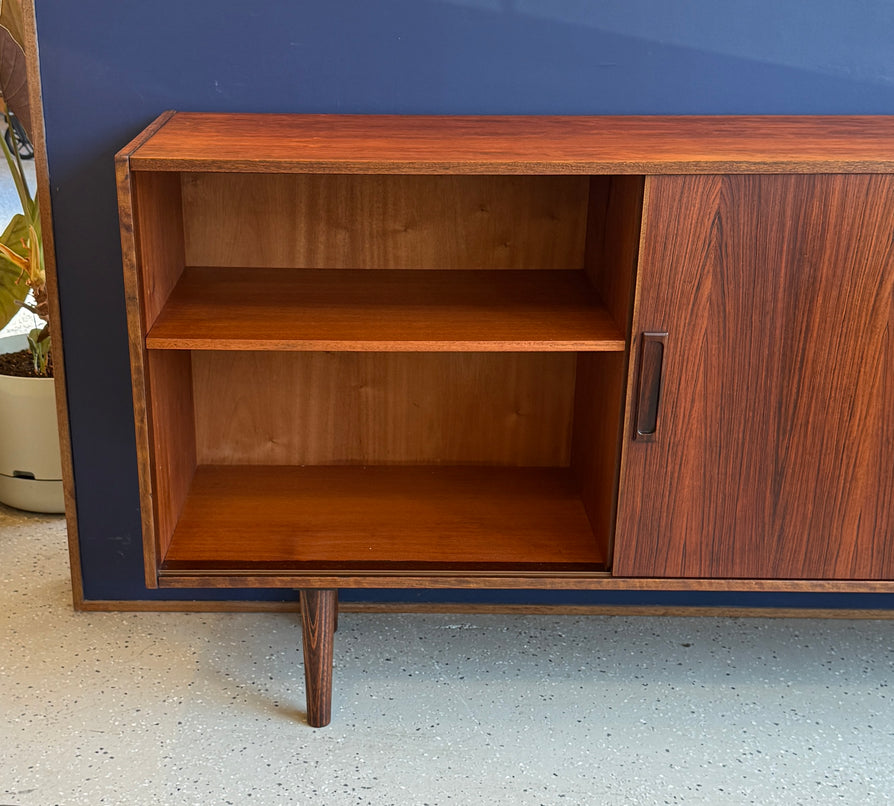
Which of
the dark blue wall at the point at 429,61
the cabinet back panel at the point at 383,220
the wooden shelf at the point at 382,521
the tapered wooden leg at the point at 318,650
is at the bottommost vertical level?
the tapered wooden leg at the point at 318,650

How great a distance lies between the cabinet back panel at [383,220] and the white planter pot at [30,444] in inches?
27.3

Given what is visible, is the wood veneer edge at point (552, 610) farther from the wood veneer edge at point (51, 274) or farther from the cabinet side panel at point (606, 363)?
the cabinet side panel at point (606, 363)

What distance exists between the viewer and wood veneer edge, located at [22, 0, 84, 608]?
5.87 ft

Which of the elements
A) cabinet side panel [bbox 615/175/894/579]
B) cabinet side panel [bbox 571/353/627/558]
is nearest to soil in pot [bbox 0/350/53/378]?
cabinet side panel [bbox 571/353/627/558]

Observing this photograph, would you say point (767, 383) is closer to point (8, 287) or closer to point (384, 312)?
point (384, 312)

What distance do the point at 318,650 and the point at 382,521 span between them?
0.77ft

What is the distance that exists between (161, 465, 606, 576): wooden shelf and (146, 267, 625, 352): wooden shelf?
1.15ft

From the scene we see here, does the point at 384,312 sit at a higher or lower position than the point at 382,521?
higher

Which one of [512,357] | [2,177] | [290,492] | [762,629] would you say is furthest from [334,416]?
[2,177]

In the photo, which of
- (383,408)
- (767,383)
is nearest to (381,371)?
(383,408)

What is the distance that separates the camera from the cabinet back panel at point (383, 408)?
6.61 feet

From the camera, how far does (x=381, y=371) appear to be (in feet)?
6.62

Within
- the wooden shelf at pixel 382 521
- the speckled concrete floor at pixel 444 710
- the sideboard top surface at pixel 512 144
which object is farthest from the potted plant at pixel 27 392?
the sideboard top surface at pixel 512 144

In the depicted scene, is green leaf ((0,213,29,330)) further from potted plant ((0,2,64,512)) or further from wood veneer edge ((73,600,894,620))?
wood veneer edge ((73,600,894,620))
